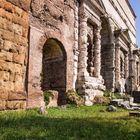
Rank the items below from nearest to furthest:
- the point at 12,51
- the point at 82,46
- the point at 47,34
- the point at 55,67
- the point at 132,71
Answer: the point at 12,51, the point at 47,34, the point at 55,67, the point at 82,46, the point at 132,71

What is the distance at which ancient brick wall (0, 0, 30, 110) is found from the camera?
19.5 feet

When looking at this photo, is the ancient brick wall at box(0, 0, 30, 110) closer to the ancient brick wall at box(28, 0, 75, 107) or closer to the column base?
the ancient brick wall at box(28, 0, 75, 107)

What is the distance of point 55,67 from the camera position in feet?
49.5

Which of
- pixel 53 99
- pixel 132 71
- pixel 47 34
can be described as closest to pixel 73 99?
pixel 53 99

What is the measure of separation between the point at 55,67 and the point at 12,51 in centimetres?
894

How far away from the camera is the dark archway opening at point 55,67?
48.5 ft

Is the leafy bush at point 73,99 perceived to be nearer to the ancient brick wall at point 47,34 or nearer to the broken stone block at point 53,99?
the ancient brick wall at point 47,34

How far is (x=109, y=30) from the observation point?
22.9 metres

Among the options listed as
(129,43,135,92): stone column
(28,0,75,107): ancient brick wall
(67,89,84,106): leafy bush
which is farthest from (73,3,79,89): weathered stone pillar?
(129,43,135,92): stone column

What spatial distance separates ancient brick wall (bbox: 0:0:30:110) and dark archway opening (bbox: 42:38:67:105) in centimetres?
810

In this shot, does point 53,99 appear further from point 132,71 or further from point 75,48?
point 132,71

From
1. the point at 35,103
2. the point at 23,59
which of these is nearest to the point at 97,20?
the point at 35,103

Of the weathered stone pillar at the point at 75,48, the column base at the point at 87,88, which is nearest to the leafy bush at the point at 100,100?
the column base at the point at 87,88

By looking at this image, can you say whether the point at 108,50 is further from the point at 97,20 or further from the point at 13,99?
the point at 13,99
